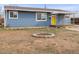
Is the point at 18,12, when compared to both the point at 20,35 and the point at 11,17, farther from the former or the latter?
the point at 20,35

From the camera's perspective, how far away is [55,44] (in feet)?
10.2

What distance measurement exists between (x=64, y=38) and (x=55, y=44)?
1.13 feet

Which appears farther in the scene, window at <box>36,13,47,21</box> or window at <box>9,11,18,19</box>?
window at <box>36,13,47,21</box>

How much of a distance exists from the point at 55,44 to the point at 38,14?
13.8 feet

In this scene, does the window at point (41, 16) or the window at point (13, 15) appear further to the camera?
the window at point (41, 16)

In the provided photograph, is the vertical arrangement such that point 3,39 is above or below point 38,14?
below

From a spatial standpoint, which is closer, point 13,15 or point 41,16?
point 13,15

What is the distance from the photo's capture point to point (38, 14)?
Result: 23.7ft
